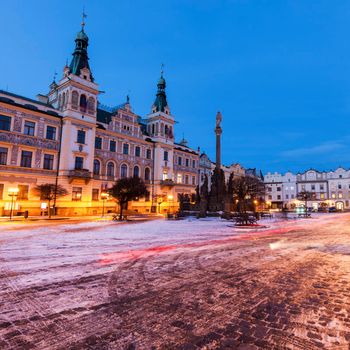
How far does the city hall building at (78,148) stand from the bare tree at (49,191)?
4.76ft

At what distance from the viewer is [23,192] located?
31.5 meters

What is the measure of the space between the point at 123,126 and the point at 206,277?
41.7m

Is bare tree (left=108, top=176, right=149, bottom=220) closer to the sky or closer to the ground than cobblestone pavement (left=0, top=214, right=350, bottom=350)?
closer to the sky

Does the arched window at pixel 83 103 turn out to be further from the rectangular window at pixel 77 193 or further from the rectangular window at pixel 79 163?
the rectangular window at pixel 77 193

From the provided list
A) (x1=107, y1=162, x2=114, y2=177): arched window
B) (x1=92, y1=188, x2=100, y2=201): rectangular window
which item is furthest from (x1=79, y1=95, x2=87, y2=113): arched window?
(x1=92, y1=188, x2=100, y2=201): rectangular window

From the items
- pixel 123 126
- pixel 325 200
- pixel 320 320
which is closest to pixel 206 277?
pixel 320 320

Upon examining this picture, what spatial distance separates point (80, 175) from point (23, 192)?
725 centimetres

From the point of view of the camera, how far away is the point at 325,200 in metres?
75.1

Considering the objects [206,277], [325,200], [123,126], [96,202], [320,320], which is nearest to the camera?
[320,320]

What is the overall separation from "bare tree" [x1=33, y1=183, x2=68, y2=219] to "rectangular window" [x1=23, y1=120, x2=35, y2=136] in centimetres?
745

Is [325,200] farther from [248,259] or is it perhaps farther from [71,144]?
[248,259]

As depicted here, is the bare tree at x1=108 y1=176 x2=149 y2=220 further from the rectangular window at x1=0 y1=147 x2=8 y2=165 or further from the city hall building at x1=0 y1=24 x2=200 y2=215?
the rectangular window at x1=0 y1=147 x2=8 y2=165

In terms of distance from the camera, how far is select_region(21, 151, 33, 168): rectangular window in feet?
106

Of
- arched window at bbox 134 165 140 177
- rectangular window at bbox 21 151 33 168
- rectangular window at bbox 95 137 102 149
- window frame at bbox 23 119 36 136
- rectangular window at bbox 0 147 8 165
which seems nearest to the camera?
rectangular window at bbox 0 147 8 165
